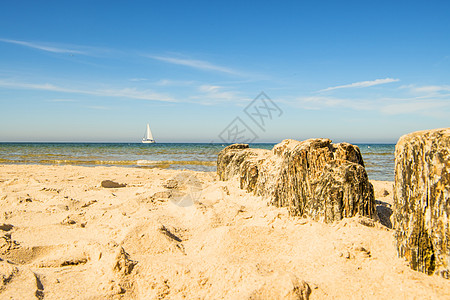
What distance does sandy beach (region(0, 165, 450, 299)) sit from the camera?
1853 mm

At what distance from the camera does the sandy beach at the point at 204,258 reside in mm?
1853

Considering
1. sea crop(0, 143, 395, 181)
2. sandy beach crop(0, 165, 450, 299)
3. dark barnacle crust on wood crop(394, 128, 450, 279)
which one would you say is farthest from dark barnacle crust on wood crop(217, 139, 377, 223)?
sea crop(0, 143, 395, 181)

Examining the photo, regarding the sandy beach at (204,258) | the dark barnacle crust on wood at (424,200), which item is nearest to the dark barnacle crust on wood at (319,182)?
the sandy beach at (204,258)

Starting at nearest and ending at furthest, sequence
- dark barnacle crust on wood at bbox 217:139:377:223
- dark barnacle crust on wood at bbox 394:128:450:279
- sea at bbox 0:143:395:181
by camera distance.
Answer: dark barnacle crust on wood at bbox 394:128:450:279, dark barnacle crust on wood at bbox 217:139:377:223, sea at bbox 0:143:395:181

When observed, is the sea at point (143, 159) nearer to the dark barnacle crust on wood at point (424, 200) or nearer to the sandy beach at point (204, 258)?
the sandy beach at point (204, 258)

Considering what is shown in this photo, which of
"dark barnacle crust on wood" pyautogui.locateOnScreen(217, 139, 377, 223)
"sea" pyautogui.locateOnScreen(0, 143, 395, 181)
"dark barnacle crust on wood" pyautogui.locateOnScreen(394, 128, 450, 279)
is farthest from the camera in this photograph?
"sea" pyautogui.locateOnScreen(0, 143, 395, 181)

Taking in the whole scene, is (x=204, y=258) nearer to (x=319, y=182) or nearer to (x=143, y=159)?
(x=319, y=182)

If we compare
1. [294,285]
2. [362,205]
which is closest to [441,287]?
[294,285]

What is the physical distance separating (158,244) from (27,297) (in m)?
1.03

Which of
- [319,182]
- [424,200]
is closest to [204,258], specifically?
[319,182]

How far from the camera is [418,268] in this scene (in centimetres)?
188

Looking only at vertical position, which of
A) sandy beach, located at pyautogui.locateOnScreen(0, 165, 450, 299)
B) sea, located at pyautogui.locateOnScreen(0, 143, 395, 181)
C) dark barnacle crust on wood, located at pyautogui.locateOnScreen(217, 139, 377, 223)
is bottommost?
sea, located at pyautogui.locateOnScreen(0, 143, 395, 181)

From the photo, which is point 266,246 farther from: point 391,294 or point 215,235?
point 391,294

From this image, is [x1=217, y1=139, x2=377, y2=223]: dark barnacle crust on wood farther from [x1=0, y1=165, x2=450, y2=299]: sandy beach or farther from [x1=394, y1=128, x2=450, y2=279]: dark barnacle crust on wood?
[x1=394, y1=128, x2=450, y2=279]: dark barnacle crust on wood
